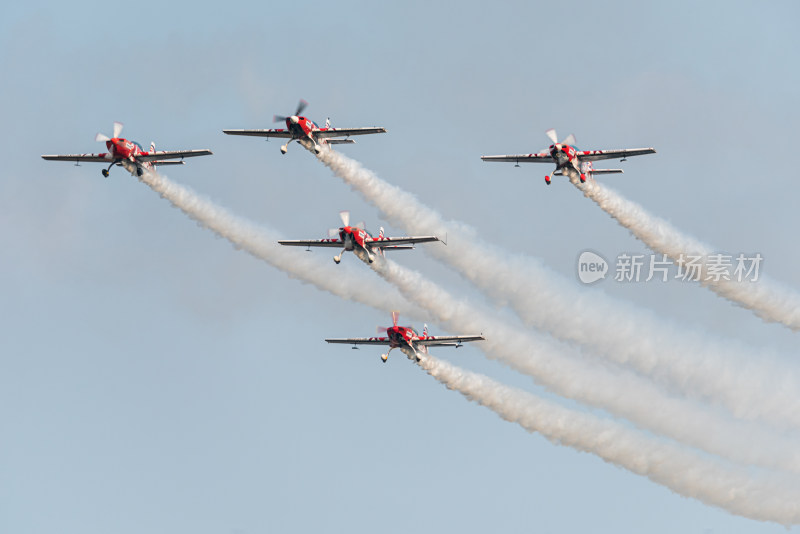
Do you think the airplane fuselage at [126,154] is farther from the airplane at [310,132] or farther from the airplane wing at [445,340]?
the airplane wing at [445,340]

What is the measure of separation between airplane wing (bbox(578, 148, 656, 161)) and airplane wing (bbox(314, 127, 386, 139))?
11602mm

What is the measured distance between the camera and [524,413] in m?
83.4

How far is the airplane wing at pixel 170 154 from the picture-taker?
84.2 m

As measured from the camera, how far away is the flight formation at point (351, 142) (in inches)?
3209

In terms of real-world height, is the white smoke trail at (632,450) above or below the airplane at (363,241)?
below

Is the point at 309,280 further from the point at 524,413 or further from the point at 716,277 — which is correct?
the point at 716,277

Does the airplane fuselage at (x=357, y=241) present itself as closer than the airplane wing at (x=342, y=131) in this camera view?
Yes

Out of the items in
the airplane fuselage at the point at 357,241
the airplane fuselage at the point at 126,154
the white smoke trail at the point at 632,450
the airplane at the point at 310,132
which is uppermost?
the airplane at the point at 310,132

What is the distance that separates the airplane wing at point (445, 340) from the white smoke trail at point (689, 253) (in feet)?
34.8

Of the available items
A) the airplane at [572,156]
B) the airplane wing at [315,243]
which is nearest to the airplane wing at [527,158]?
the airplane at [572,156]

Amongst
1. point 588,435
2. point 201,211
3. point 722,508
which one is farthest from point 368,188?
point 722,508

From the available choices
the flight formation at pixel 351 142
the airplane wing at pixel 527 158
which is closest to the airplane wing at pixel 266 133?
the flight formation at pixel 351 142

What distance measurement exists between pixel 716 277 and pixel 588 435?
11.7 meters

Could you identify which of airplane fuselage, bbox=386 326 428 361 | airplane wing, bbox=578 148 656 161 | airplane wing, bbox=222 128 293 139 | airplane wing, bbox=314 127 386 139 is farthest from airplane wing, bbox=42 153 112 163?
airplane wing, bbox=578 148 656 161
